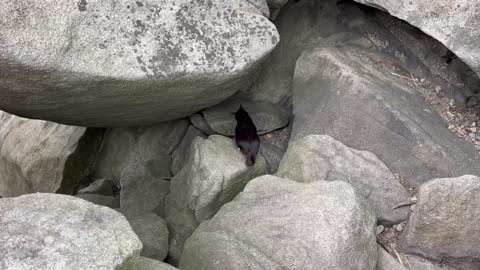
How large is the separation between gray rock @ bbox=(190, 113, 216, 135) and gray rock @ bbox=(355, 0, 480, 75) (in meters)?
1.26

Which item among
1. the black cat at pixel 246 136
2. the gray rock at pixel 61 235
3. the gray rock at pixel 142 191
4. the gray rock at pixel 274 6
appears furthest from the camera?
the gray rock at pixel 142 191

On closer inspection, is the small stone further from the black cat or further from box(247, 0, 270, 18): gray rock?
box(247, 0, 270, 18): gray rock

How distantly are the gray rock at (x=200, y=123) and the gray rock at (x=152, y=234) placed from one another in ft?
1.87

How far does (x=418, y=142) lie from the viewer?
2.70 metres

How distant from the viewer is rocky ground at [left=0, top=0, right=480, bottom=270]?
2176 millimetres

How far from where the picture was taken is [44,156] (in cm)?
428

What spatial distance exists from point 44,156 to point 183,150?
4.56ft

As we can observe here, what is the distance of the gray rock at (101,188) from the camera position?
3764mm

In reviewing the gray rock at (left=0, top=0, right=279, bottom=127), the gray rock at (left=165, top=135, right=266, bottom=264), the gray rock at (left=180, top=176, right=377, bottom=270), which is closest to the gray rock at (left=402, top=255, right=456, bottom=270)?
the gray rock at (left=180, top=176, right=377, bottom=270)

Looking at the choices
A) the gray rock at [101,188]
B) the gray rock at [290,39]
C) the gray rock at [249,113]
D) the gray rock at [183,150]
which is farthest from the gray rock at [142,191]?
the gray rock at [290,39]

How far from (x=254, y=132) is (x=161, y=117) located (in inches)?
23.9

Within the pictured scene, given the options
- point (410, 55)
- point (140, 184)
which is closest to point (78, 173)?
point (140, 184)

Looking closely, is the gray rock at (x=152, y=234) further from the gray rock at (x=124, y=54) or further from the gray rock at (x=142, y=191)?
the gray rock at (x=124, y=54)

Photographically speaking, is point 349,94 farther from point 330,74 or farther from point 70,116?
point 70,116
